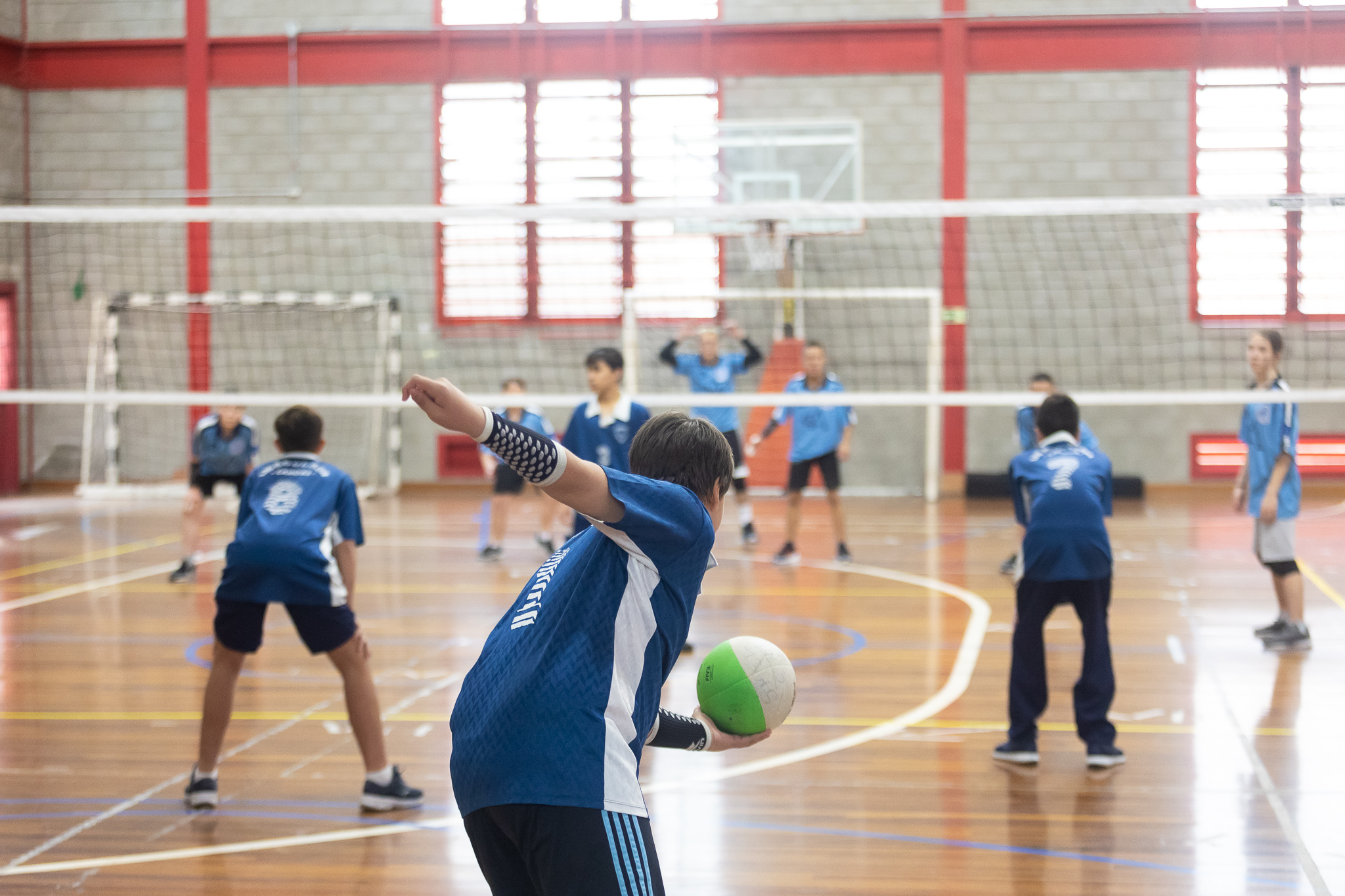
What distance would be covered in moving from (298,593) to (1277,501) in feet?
16.8

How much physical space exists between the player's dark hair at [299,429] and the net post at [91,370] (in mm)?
11774

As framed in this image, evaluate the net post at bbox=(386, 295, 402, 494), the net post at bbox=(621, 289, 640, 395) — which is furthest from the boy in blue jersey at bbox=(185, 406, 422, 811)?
the net post at bbox=(386, 295, 402, 494)

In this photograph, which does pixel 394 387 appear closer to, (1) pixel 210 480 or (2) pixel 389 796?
(1) pixel 210 480

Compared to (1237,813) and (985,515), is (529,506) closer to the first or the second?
(985,515)

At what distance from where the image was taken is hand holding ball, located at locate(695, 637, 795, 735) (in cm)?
252

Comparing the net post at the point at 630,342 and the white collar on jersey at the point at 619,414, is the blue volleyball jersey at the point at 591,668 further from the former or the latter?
the net post at the point at 630,342

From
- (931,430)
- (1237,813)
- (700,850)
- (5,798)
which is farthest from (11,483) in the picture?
(1237,813)

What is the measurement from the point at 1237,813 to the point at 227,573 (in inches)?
142

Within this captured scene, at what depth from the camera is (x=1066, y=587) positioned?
4.77 metres

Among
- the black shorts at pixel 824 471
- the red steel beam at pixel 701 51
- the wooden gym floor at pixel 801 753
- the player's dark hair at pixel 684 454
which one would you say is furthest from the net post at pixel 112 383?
the player's dark hair at pixel 684 454

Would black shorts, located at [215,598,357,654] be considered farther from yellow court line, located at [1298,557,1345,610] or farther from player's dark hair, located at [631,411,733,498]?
yellow court line, located at [1298,557,1345,610]

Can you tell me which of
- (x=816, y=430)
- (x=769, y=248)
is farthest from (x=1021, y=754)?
(x=769, y=248)

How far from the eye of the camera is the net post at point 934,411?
14.3 metres

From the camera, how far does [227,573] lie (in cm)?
429
